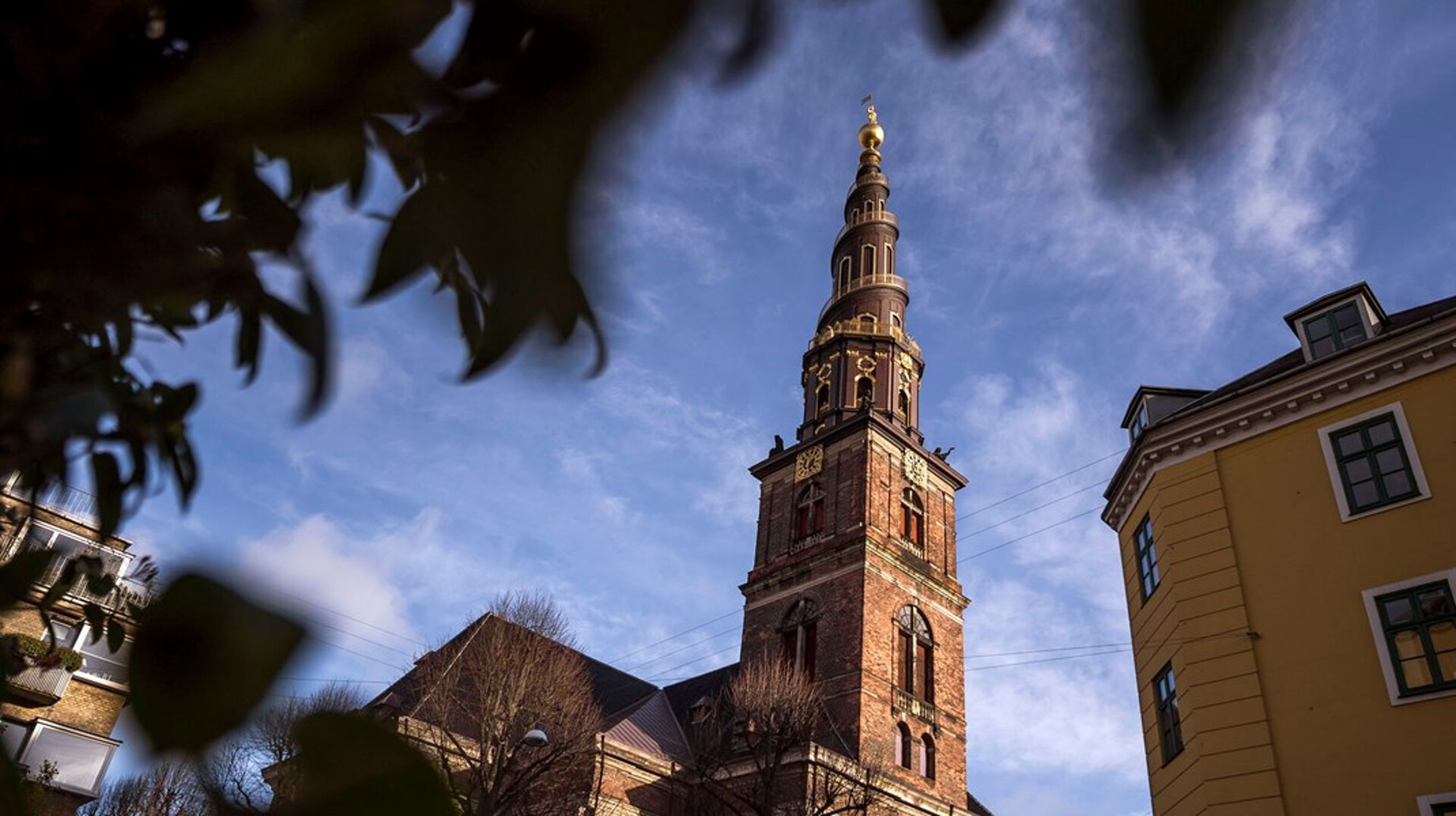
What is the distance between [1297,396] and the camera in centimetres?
1393

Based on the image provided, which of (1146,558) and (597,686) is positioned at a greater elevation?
(597,686)

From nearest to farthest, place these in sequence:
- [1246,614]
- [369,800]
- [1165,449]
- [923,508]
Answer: [369,800] → [1246,614] → [1165,449] → [923,508]

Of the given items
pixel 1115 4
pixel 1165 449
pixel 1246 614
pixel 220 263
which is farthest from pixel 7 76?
pixel 1165 449

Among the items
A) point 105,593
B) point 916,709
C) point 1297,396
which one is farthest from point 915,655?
point 105,593

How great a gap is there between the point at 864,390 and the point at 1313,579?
25.5 metres

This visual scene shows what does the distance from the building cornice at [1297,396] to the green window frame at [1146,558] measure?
0.58 m

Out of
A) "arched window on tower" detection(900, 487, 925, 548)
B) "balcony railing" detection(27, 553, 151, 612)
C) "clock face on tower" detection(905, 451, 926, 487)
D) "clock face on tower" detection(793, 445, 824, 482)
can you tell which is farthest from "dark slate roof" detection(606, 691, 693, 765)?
"balcony railing" detection(27, 553, 151, 612)

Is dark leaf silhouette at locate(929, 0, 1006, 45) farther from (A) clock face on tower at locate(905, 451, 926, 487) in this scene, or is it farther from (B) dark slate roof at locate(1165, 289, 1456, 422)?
(A) clock face on tower at locate(905, 451, 926, 487)

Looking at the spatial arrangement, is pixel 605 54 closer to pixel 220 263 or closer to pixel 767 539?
pixel 220 263

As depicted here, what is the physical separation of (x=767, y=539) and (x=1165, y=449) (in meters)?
22.3

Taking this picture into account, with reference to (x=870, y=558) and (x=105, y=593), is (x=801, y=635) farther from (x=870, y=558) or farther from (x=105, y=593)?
(x=105, y=593)

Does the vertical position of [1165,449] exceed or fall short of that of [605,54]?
it exceeds it

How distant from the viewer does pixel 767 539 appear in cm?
3647

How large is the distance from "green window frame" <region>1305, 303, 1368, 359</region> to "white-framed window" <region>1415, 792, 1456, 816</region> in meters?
6.40
